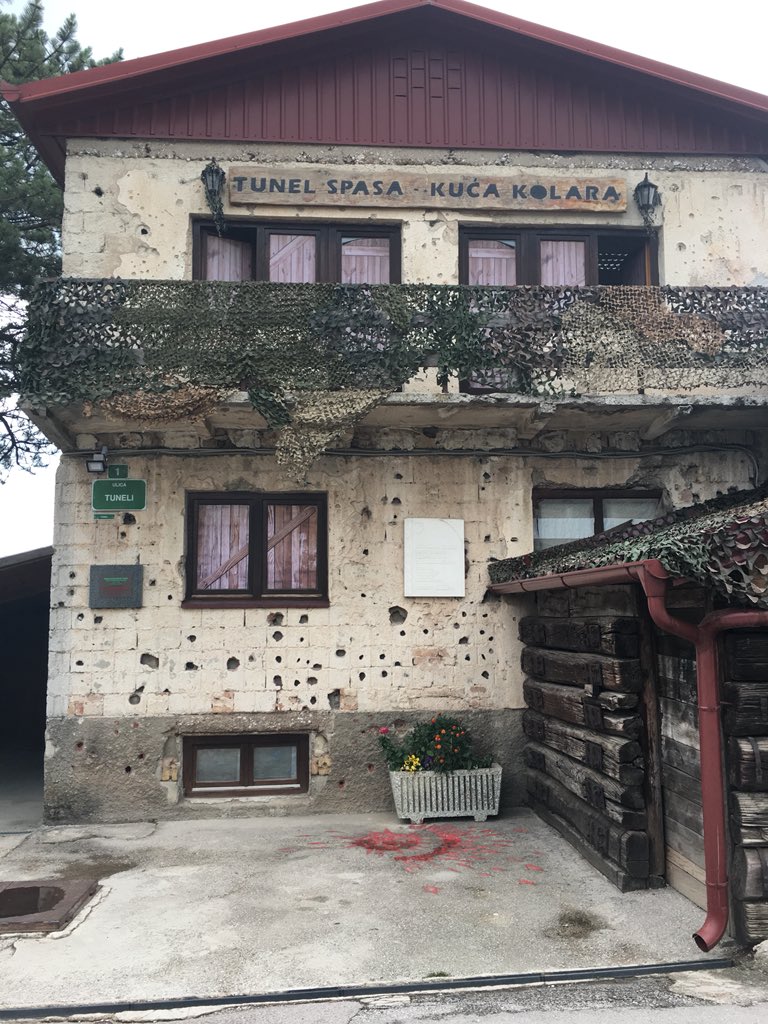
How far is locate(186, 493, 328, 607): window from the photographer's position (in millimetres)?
9070

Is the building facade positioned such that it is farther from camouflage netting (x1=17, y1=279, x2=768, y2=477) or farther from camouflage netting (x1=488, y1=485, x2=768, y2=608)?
camouflage netting (x1=488, y1=485, x2=768, y2=608)

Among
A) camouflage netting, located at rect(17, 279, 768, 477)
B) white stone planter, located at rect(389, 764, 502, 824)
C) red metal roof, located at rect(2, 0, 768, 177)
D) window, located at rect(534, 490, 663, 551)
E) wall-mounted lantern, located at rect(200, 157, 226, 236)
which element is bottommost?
white stone planter, located at rect(389, 764, 502, 824)

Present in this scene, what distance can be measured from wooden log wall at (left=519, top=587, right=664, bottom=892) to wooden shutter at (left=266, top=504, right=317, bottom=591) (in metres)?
2.73

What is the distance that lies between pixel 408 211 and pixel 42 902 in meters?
8.12

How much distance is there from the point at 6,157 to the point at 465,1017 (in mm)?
14462

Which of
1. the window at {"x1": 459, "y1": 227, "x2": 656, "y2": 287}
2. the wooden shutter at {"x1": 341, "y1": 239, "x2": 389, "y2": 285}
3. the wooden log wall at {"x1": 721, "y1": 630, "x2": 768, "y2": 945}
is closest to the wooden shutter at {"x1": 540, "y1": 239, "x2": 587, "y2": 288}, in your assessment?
the window at {"x1": 459, "y1": 227, "x2": 656, "y2": 287}

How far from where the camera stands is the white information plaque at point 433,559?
29.5 feet

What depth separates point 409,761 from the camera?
8.20 meters

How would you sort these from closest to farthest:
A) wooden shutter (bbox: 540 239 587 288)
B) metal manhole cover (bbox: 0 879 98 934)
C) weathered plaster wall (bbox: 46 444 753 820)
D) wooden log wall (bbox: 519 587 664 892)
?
1. metal manhole cover (bbox: 0 879 98 934)
2. wooden log wall (bbox: 519 587 664 892)
3. weathered plaster wall (bbox: 46 444 753 820)
4. wooden shutter (bbox: 540 239 587 288)

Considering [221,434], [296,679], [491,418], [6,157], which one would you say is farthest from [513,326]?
[6,157]

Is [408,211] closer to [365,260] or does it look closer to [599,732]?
[365,260]

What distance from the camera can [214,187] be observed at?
30.0ft

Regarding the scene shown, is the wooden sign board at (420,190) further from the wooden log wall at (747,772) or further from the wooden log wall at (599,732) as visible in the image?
the wooden log wall at (747,772)

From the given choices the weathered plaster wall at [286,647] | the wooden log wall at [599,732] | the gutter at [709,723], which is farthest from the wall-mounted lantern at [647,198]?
the gutter at [709,723]
